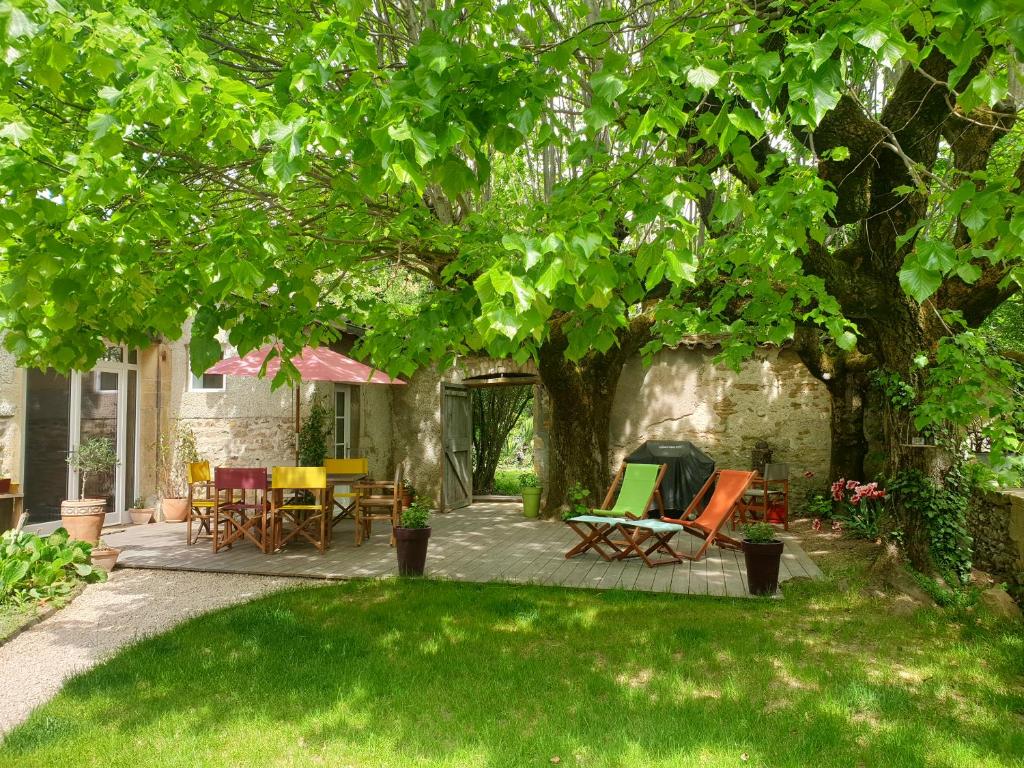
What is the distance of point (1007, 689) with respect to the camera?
3775 millimetres

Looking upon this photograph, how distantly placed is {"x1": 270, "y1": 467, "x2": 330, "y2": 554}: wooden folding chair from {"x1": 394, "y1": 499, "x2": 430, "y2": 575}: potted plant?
1.30 metres

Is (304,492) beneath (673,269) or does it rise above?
beneath

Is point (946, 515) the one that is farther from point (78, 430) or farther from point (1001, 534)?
point (78, 430)

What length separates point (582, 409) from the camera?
984cm

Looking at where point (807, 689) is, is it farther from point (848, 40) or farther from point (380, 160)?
point (380, 160)

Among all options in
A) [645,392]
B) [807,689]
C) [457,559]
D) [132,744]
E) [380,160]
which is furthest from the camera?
[645,392]

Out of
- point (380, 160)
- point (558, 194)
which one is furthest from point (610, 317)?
point (380, 160)

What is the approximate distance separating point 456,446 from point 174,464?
410cm

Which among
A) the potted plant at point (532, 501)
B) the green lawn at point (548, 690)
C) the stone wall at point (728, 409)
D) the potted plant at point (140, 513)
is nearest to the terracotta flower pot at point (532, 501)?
the potted plant at point (532, 501)

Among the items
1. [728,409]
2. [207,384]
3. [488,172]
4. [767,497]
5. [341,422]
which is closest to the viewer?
[488,172]

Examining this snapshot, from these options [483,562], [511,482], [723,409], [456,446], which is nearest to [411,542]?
[483,562]

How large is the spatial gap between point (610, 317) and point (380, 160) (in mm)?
1280

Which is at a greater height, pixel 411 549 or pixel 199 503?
pixel 199 503

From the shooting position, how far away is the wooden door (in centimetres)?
1133
